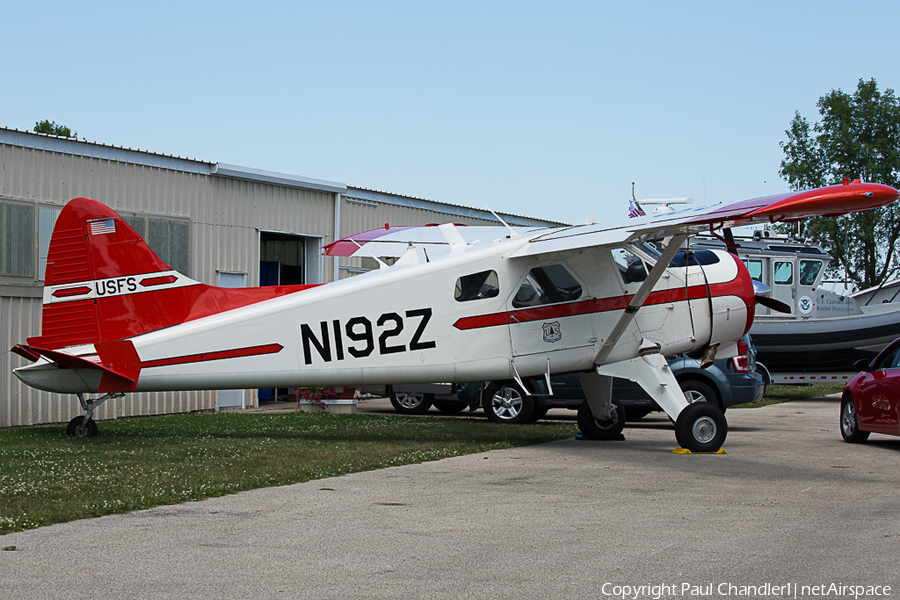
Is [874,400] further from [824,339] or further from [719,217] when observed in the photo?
[824,339]

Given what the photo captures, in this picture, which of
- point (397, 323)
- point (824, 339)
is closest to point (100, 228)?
point (397, 323)

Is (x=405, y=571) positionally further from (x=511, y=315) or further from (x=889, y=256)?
(x=889, y=256)

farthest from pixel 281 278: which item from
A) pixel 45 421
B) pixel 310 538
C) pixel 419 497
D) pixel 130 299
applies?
pixel 310 538

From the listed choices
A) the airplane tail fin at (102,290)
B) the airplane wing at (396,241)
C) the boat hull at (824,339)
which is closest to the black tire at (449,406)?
the airplane wing at (396,241)

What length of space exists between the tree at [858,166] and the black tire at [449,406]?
116 feet

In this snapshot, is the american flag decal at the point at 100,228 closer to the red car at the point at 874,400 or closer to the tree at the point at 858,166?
the red car at the point at 874,400

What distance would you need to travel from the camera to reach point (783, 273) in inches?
994

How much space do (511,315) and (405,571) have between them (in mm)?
6438

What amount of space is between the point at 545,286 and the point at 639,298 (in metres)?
1.24

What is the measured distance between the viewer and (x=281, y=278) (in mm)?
25047

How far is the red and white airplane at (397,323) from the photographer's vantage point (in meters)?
11.3

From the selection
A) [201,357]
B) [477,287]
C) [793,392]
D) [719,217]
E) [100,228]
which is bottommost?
[793,392]

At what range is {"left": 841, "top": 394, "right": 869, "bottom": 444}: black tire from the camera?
41.1 ft

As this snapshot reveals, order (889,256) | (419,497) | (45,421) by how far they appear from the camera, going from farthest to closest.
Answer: (889,256)
(45,421)
(419,497)
